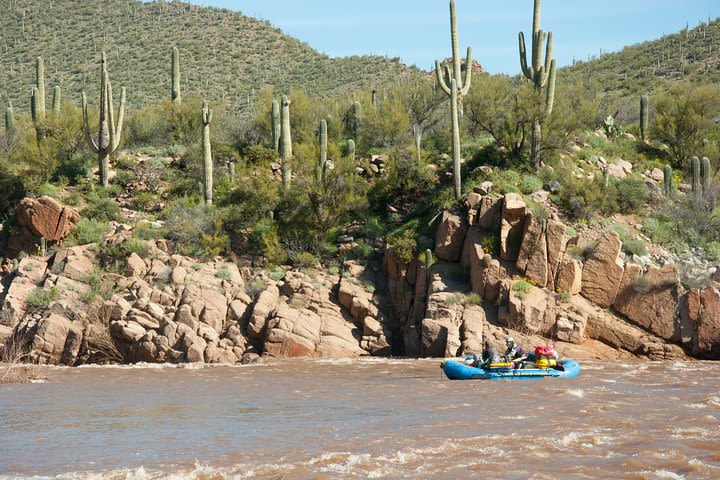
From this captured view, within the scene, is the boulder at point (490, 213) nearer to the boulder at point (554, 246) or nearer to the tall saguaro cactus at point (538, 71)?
the boulder at point (554, 246)

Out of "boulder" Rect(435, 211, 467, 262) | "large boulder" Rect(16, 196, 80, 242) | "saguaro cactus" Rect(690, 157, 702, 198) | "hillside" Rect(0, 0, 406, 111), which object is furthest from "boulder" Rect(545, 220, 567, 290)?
"hillside" Rect(0, 0, 406, 111)

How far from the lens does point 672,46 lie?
57.9m

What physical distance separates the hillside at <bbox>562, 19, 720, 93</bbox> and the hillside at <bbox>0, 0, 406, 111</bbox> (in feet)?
52.0

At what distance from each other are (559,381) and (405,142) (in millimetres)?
17818

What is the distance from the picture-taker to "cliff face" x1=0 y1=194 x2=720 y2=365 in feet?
79.6

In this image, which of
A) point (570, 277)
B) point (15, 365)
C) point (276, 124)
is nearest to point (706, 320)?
point (570, 277)

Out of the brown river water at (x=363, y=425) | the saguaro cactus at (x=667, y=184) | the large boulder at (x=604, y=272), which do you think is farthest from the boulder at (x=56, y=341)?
the saguaro cactus at (x=667, y=184)

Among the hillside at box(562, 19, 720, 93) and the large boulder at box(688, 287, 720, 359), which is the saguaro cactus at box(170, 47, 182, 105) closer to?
the large boulder at box(688, 287, 720, 359)

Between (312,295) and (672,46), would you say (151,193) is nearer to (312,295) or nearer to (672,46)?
(312,295)

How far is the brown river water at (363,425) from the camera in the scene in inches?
474

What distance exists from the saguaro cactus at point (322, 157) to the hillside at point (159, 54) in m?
28.1

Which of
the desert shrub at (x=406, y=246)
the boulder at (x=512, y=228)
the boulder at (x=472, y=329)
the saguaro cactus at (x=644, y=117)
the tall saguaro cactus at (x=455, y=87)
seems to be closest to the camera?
the boulder at (x=472, y=329)

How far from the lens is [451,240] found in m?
27.3

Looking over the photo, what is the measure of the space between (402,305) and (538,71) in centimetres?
988
